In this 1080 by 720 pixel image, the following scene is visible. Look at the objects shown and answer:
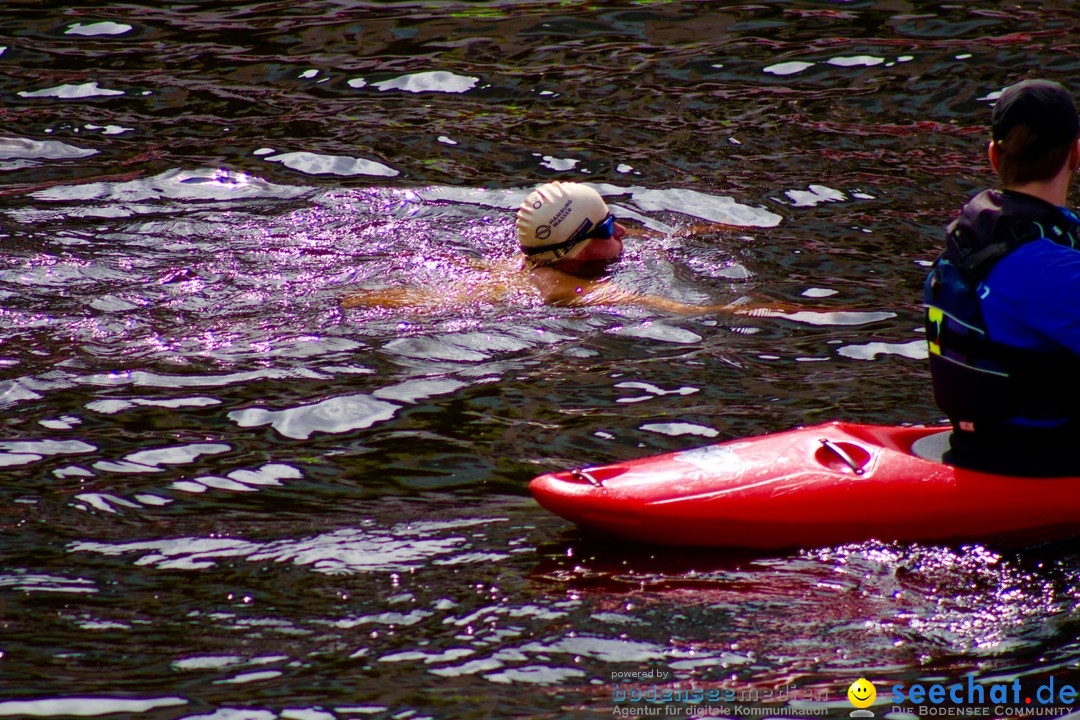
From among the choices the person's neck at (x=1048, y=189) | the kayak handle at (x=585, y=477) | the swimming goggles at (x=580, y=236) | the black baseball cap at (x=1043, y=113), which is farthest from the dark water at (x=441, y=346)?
the black baseball cap at (x=1043, y=113)

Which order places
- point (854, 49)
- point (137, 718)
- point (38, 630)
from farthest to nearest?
point (854, 49) → point (38, 630) → point (137, 718)

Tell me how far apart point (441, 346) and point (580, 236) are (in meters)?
1.42

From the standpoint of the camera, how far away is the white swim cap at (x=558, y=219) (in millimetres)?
7250

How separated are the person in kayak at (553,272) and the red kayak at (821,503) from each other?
2591 millimetres

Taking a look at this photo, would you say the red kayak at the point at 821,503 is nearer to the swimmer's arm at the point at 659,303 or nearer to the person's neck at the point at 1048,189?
the person's neck at the point at 1048,189

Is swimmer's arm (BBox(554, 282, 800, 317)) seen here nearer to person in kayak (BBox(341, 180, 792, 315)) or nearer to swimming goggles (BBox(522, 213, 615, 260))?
person in kayak (BBox(341, 180, 792, 315))

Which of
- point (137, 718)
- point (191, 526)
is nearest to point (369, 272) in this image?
point (191, 526)

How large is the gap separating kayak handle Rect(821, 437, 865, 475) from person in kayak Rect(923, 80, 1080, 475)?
391 mm

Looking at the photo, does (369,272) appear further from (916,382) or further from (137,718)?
(137,718)

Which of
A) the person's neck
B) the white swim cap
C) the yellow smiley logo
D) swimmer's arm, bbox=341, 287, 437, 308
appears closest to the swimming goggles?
the white swim cap

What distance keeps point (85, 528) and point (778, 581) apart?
261cm

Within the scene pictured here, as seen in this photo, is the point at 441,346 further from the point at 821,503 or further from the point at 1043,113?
the point at 1043,113

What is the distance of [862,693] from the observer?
3.31 meters

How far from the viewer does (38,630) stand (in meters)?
3.70
